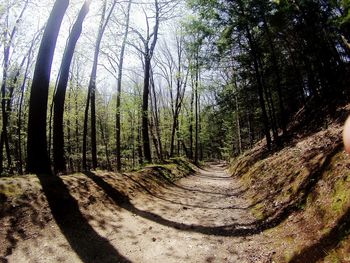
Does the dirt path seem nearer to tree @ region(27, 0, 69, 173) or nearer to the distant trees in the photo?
tree @ region(27, 0, 69, 173)

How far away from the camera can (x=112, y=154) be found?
5672 cm

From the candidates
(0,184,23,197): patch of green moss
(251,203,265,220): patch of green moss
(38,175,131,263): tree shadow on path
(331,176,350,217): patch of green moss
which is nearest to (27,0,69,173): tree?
(38,175,131,263): tree shadow on path

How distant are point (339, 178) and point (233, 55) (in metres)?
13.6

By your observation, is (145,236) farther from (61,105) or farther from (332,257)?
(61,105)

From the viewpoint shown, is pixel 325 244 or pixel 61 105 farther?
pixel 61 105

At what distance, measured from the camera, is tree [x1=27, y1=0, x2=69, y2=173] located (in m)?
8.78

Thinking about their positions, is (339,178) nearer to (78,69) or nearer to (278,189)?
(278,189)

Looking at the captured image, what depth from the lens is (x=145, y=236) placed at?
22.2ft

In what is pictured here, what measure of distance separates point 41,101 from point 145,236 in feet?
16.8

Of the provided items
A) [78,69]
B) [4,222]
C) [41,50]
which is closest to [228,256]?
[4,222]

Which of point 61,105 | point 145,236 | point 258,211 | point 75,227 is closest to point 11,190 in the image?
point 75,227

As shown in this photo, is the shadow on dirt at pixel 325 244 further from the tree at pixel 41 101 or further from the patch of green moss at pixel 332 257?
the tree at pixel 41 101

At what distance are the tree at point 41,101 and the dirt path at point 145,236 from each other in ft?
5.98

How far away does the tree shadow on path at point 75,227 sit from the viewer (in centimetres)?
570
